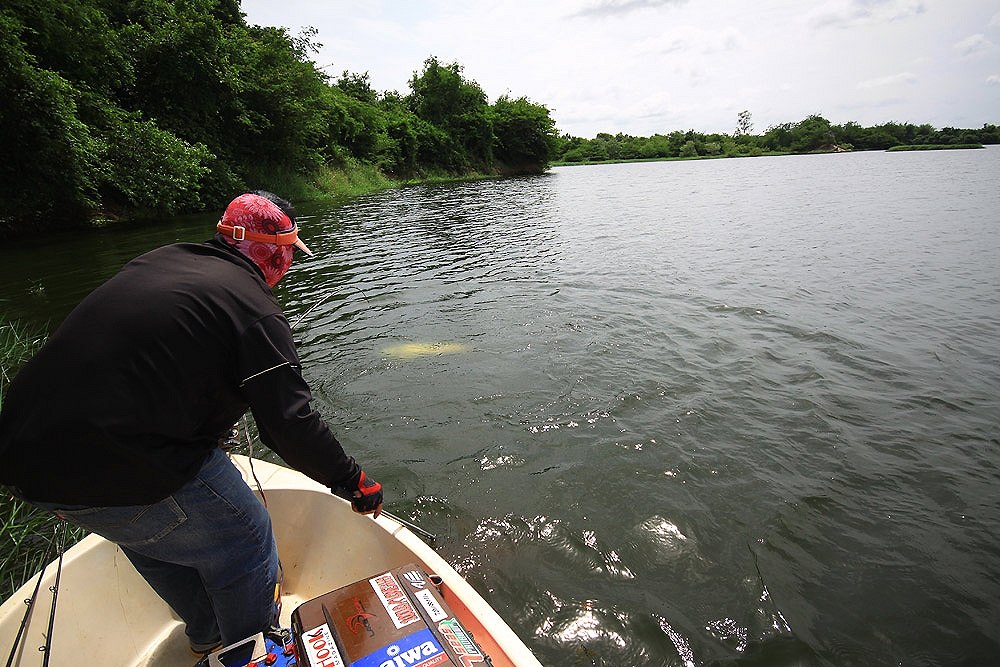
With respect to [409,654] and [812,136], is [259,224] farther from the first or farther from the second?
[812,136]

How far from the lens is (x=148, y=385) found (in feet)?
5.83

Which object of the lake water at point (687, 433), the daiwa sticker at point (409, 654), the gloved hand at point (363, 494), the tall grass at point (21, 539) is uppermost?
the gloved hand at point (363, 494)

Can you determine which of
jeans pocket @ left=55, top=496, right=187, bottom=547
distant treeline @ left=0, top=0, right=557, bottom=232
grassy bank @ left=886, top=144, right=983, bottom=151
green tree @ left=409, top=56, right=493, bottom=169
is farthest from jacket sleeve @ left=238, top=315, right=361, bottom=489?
grassy bank @ left=886, top=144, right=983, bottom=151

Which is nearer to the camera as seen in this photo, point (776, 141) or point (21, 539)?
point (21, 539)

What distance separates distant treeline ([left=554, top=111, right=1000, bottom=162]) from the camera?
98.7 m

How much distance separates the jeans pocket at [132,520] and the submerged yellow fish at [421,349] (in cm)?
576

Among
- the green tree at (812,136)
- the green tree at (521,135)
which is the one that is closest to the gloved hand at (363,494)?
the green tree at (521,135)

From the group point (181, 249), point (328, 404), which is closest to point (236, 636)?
point (181, 249)

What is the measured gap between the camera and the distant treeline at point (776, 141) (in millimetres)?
98688

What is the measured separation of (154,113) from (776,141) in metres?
125

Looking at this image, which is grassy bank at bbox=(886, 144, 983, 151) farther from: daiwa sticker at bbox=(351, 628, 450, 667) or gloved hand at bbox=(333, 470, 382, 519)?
daiwa sticker at bbox=(351, 628, 450, 667)

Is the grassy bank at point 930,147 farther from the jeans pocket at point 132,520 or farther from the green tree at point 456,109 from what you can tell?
the jeans pocket at point 132,520

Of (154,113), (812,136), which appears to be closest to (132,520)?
(154,113)

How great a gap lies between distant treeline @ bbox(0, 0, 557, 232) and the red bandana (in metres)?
14.7
